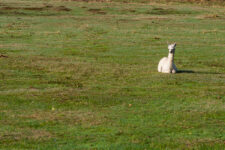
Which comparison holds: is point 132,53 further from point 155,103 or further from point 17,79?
point 155,103

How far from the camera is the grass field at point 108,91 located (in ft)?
38.2

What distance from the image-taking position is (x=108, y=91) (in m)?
16.8

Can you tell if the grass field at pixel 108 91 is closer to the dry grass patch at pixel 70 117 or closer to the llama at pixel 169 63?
the dry grass patch at pixel 70 117

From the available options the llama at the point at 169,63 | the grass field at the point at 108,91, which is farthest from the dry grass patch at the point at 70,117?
the llama at the point at 169,63

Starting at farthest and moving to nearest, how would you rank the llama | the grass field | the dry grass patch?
1. the llama
2. the dry grass patch
3. the grass field

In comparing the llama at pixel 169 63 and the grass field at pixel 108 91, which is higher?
the llama at pixel 169 63

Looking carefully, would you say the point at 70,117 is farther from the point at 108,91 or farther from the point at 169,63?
the point at 169,63

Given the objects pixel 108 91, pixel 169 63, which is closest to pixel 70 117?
pixel 108 91

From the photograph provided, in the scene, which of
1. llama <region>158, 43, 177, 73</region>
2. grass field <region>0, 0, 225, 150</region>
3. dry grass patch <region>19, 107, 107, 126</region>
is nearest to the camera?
grass field <region>0, 0, 225, 150</region>

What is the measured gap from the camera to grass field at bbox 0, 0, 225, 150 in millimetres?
11648

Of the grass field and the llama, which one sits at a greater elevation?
the llama

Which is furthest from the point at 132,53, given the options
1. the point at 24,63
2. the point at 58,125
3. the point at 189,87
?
the point at 58,125

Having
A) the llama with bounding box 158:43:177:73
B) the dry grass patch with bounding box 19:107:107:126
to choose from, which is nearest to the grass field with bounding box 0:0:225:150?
the dry grass patch with bounding box 19:107:107:126

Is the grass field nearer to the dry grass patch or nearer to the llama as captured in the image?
the dry grass patch
